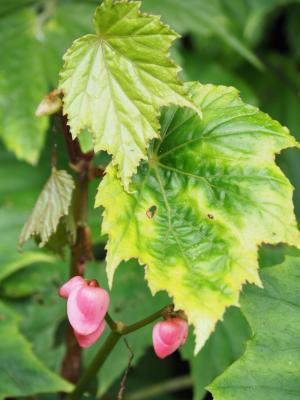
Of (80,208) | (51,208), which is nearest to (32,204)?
(80,208)

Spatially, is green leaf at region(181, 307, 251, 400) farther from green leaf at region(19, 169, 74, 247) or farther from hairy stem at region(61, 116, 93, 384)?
green leaf at region(19, 169, 74, 247)

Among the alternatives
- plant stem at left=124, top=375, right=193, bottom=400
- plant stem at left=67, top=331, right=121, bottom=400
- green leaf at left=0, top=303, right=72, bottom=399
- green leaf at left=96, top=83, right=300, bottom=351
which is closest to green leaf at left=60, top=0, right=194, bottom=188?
green leaf at left=96, top=83, right=300, bottom=351

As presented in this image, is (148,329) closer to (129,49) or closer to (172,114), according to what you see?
(172,114)

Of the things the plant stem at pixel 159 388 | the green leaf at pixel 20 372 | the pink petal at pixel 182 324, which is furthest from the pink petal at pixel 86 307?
the plant stem at pixel 159 388

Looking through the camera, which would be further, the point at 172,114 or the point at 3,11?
the point at 3,11

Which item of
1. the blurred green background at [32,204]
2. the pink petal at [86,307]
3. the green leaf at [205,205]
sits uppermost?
the green leaf at [205,205]

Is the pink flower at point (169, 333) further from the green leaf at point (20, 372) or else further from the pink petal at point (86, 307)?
the green leaf at point (20, 372)

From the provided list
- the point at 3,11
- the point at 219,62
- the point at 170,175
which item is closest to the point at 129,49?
the point at 170,175
